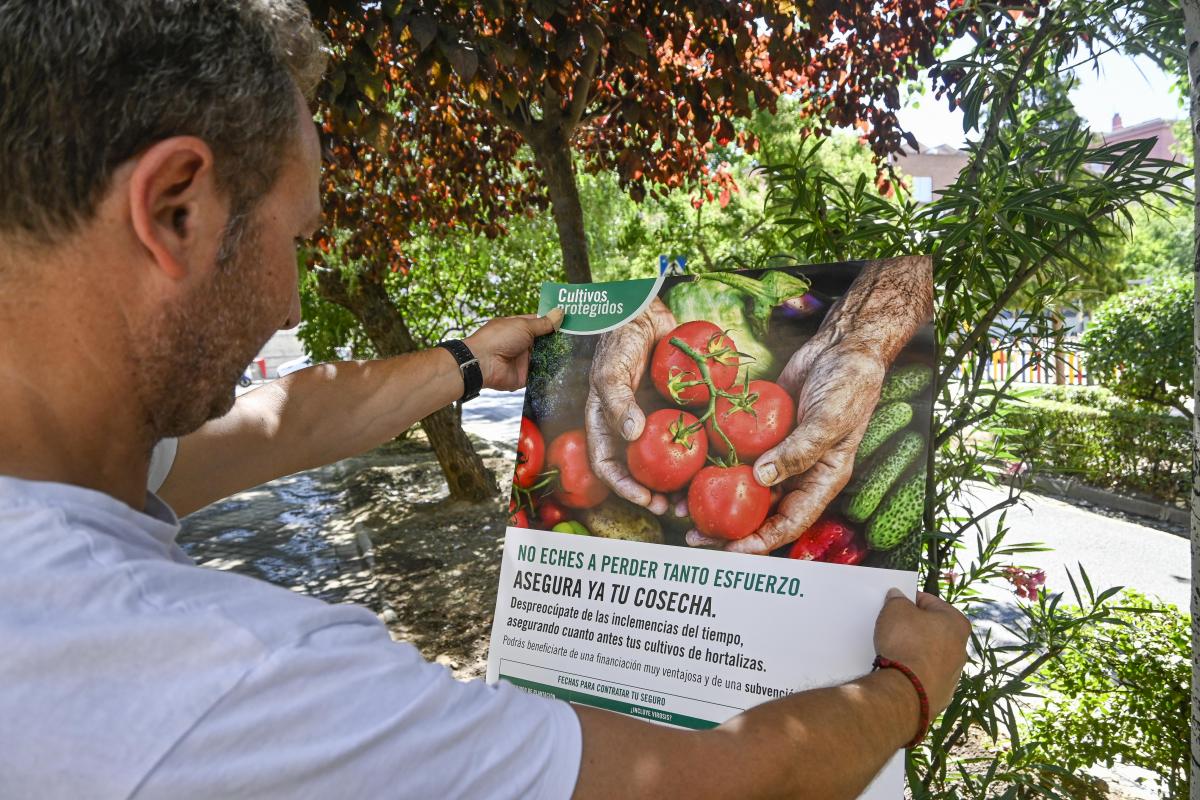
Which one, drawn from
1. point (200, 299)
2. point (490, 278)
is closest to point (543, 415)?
point (200, 299)

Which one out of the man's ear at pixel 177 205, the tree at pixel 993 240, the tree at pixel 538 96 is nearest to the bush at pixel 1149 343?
the tree at pixel 538 96

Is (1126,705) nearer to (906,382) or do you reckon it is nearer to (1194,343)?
(1194,343)

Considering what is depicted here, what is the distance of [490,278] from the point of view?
11.5 metres

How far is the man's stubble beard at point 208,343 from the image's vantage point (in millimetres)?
996

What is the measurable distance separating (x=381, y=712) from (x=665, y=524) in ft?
3.31

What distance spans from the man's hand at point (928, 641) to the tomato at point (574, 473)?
692 millimetres

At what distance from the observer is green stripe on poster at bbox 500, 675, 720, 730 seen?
5.28 feet

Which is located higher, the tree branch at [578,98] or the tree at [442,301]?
the tree branch at [578,98]

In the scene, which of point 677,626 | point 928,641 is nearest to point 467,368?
point 677,626

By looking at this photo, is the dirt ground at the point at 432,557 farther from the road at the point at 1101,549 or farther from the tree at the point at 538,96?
the road at the point at 1101,549

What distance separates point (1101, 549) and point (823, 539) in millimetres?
7206

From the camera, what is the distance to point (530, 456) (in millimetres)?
2023

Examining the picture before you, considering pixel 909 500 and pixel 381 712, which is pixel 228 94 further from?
pixel 909 500

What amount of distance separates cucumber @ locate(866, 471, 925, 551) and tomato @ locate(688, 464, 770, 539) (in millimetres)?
222
